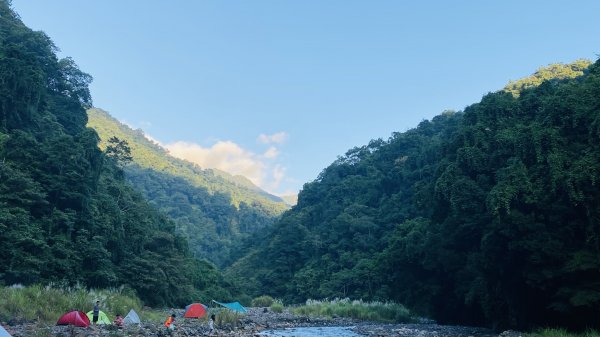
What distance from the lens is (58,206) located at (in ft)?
106

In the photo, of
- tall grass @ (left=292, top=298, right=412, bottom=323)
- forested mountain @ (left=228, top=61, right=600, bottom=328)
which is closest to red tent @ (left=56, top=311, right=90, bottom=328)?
forested mountain @ (left=228, top=61, right=600, bottom=328)

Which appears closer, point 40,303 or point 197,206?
point 40,303

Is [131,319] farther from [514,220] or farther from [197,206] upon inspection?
[197,206]

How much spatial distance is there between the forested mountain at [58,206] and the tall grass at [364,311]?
12895 millimetres

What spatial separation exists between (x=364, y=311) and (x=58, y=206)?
25.7 m

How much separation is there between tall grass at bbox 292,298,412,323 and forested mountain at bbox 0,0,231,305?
1289 cm

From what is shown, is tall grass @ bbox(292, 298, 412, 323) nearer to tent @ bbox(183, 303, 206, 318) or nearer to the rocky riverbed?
the rocky riverbed

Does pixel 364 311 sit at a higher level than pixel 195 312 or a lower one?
lower

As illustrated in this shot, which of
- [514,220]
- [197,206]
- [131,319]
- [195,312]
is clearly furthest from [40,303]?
[197,206]

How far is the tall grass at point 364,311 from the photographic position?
40.8 m

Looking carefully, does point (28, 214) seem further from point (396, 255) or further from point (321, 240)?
point (321, 240)

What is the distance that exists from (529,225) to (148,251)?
32.1 metres

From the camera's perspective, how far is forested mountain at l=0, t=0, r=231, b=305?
27312mm

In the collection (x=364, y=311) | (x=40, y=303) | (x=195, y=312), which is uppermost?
(x=40, y=303)
